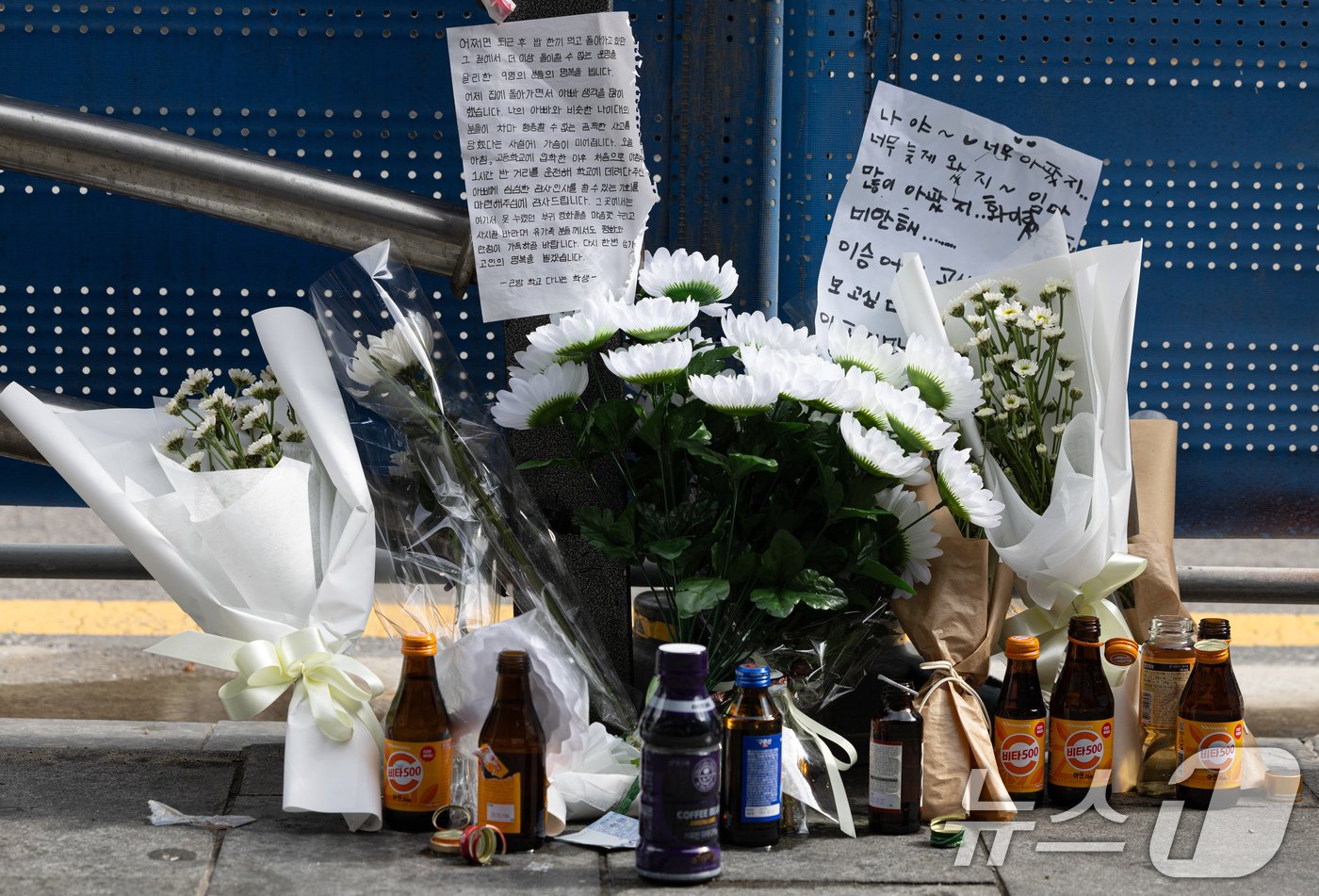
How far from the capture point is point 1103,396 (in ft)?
8.75

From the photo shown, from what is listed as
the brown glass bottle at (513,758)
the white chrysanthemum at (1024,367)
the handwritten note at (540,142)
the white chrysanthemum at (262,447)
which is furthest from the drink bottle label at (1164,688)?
the white chrysanthemum at (262,447)

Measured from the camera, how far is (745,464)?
2.33 metres

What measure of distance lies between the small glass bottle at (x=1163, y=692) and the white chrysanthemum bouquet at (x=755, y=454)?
1.38 feet

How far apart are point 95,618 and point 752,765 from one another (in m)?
3.58

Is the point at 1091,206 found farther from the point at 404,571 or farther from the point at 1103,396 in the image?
the point at 404,571

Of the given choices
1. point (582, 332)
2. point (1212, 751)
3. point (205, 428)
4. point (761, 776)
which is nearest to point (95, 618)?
point (205, 428)

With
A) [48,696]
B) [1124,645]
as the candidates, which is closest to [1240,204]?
[1124,645]

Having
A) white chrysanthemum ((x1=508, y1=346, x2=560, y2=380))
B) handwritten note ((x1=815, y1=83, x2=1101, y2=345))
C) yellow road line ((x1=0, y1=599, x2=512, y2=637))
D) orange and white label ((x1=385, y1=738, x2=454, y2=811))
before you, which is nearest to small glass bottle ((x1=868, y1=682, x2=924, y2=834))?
orange and white label ((x1=385, y1=738, x2=454, y2=811))

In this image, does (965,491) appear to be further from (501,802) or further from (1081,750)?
(501,802)

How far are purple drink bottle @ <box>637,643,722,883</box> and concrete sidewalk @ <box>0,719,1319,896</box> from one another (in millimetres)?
54

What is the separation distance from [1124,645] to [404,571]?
132 centimetres

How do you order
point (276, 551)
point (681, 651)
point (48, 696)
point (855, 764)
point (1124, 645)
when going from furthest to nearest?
point (48, 696)
point (855, 764)
point (1124, 645)
point (276, 551)
point (681, 651)

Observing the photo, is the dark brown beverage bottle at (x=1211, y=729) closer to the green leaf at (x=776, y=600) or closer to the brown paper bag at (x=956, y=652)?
the brown paper bag at (x=956, y=652)

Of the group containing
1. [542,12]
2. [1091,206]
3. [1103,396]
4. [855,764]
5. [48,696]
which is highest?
[542,12]
